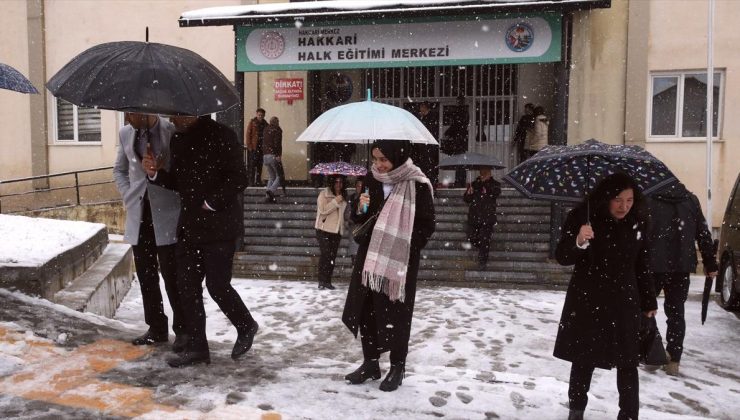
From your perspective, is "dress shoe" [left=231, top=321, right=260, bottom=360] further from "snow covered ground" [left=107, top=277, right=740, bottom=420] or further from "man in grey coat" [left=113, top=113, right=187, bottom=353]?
"man in grey coat" [left=113, top=113, right=187, bottom=353]

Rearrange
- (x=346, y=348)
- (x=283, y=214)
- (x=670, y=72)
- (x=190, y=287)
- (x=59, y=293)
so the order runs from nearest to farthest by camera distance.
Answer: (x=190, y=287)
(x=59, y=293)
(x=346, y=348)
(x=283, y=214)
(x=670, y=72)

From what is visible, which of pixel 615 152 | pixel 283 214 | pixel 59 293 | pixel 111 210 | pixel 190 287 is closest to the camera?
pixel 615 152

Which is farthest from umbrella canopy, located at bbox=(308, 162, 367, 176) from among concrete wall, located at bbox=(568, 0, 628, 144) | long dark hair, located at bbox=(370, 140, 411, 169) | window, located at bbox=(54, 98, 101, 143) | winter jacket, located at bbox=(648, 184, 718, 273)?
window, located at bbox=(54, 98, 101, 143)

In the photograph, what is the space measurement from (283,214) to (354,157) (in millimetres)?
4737

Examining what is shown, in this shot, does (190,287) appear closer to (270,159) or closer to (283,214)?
(283,214)

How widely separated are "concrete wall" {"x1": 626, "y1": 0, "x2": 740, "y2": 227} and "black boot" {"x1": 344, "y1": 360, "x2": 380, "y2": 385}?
1093cm

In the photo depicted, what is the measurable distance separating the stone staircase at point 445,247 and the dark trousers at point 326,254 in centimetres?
87

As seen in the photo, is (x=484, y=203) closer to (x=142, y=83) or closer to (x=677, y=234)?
(x=677, y=234)

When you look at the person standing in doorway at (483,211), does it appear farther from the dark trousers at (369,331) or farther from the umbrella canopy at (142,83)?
the umbrella canopy at (142,83)

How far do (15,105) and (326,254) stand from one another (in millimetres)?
11771

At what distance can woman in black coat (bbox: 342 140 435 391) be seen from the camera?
151 inches

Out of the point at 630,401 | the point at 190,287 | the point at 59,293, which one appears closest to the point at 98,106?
the point at 190,287

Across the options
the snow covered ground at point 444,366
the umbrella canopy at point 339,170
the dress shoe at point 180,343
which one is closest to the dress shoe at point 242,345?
the snow covered ground at point 444,366

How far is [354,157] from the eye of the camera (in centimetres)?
1593
